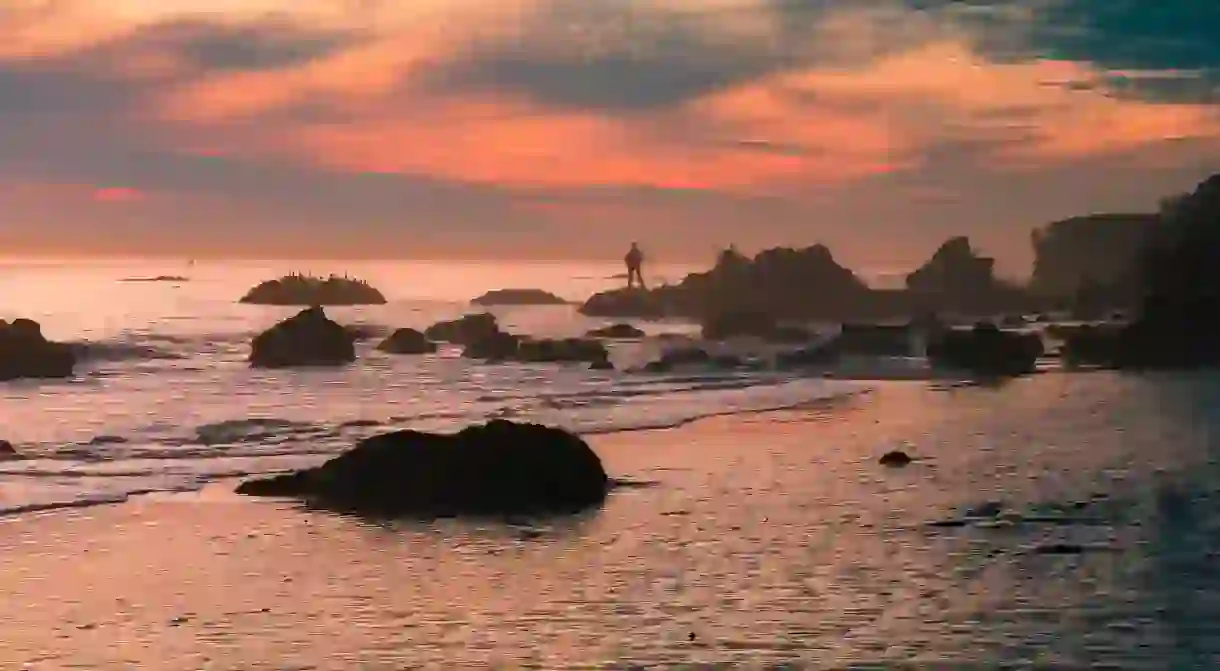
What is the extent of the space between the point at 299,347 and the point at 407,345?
1129 cm

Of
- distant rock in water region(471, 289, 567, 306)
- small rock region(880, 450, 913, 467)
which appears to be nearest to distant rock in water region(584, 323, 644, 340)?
small rock region(880, 450, 913, 467)

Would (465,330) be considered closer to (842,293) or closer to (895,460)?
(842,293)

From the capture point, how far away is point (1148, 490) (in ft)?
77.3

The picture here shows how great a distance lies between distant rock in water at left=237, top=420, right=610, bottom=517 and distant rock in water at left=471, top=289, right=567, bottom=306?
166 m

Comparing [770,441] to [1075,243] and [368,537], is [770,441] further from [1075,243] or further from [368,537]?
[1075,243]

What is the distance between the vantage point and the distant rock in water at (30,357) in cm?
5578

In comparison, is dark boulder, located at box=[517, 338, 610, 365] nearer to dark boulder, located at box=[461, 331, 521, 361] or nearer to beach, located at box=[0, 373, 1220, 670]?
dark boulder, located at box=[461, 331, 521, 361]

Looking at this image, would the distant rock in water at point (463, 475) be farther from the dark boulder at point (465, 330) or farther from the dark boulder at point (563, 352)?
the dark boulder at point (465, 330)

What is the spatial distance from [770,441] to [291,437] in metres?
11.1

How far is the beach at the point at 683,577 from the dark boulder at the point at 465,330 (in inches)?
1991

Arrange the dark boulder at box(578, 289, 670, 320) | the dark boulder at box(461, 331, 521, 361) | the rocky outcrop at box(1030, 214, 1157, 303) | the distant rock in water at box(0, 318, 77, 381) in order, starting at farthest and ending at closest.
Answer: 1. the rocky outcrop at box(1030, 214, 1157, 303)
2. the dark boulder at box(578, 289, 670, 320)
3. the dark boulder at box(461, 331, 521, 361)
4. the distant rock in water at box(0, 318, 77, 381)

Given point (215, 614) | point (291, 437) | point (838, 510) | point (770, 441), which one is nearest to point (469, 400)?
point (291, 437)

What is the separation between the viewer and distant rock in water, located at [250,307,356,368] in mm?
64438

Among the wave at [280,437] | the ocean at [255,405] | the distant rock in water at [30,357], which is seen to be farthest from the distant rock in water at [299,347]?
the wave at [280,437]
